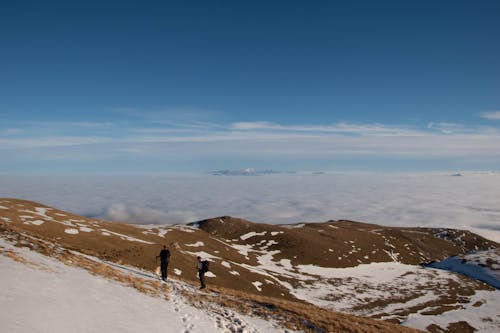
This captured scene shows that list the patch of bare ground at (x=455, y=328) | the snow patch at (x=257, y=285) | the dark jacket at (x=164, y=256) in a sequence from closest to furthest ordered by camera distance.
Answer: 1. the dark jacket at (x=164, y=256)
2. the patch of bare ground at (x=455, y=328)
3. the snow patch at (x=257, y=285)

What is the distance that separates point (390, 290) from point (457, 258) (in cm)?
7856

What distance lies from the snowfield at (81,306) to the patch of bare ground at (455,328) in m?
51.9

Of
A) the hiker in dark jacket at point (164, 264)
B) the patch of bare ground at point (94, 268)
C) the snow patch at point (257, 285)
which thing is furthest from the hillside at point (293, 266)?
the hiker in dark jacket at point (164, 264)

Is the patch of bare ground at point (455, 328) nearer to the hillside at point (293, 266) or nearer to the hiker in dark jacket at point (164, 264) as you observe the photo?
the hillside at point (293, 266)

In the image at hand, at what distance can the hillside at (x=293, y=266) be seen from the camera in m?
31.9

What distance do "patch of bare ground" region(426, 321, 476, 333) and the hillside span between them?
0.33m

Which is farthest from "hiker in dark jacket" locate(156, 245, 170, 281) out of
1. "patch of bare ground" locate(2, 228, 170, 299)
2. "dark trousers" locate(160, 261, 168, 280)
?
"patch of bare ground" locate(2, 228, 170, 299)

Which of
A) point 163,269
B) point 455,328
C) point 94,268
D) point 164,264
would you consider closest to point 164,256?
point 164,264

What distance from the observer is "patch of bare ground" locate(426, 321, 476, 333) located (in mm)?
54281

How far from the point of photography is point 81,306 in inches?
564

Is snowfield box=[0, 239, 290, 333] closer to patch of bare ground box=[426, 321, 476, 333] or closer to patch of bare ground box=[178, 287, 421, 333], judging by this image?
patch of bare ground box=[178, 287, 421, 333]

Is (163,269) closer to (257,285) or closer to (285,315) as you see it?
(285,315)

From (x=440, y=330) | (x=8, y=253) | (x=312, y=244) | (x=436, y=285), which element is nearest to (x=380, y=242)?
(x=312, y=244)

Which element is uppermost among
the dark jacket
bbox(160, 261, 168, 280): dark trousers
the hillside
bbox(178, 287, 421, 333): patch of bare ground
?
the dark jacket
